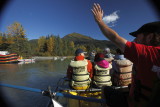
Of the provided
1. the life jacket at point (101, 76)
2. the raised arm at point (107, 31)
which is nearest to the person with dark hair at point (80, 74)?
the life jacket at point (101, 76)

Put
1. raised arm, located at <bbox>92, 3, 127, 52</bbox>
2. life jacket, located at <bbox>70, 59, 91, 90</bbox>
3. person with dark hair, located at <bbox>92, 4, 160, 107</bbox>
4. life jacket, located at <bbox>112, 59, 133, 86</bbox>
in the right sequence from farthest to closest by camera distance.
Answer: life jacket, located at <bbox>112, 59, 133, 86</bbox>
life jacket, located at <bbox>70, 59, 91, 90</bbox>
raised arm, located at <bbox>92, 3, 127, 52</bbox>
person with dark hair, located at <bbox>92, 4, 160, 107</bbox>

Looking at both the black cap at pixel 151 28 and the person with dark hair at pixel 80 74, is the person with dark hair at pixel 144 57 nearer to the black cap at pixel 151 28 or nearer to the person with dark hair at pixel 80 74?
the black cap at pixel 151 28

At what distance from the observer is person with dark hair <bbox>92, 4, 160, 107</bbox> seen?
117cm

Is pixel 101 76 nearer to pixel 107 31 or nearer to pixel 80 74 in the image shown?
pixel 80 74

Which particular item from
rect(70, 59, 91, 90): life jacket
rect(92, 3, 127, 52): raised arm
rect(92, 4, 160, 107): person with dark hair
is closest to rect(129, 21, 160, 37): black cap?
rect(92, 4, 160, 107): person with dark hair

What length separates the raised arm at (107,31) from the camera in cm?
128

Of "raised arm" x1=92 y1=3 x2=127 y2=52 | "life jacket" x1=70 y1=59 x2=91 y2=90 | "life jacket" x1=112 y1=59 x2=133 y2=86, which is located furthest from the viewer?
"life jacket" x1=112 y1=59 x2=133 y2=86

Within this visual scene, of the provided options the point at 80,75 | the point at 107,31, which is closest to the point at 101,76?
the point at 80,75

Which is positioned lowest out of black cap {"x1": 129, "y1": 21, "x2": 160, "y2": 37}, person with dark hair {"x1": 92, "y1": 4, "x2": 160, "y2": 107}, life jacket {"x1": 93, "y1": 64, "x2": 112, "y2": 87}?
life jacket {"x1": 93, "y1": 64, "x2": 112, "y2": 87}

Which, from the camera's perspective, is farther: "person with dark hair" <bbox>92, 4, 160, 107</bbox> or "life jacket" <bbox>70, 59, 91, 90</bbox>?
"life jacket" <bbox>70, 59, 91, 90</bbox>

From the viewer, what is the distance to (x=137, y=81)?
139cm

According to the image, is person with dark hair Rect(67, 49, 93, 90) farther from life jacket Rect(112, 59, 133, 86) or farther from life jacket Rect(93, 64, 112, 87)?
life jacket Rect(112, 59, 133, 86)

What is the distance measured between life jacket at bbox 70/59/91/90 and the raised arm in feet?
6.93

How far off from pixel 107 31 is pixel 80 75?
238cm
